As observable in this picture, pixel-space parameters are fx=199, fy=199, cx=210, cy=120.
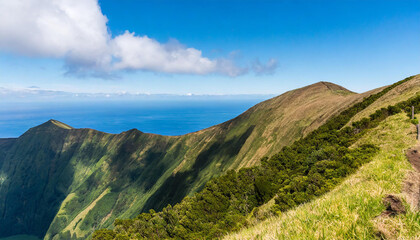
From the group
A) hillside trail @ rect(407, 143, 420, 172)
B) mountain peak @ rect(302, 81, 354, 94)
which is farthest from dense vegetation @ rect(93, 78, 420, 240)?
mountain peak @ rect(302, 81, 354, 94)

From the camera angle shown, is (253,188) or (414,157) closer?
(414,157)

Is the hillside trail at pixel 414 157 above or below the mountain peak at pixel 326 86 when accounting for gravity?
below

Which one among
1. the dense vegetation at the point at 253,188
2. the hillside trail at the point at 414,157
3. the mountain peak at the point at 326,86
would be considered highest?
the mountain peak at the point at 326,86

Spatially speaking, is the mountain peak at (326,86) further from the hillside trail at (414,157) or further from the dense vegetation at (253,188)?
the hillside trail at (414,157)

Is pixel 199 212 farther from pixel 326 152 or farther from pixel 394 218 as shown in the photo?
pixel 394 218

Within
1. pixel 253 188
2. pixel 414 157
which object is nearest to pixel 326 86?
pixel 253 188

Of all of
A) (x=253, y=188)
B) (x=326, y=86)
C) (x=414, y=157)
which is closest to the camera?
(x=414, y=157)

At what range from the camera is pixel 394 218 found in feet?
13.7

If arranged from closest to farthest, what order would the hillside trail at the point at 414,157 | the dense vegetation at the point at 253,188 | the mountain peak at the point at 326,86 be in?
the hillside trail at the point at 414,157 → the dense vegetation at the point at 253,188 → the mountain peak at the point at 326,86

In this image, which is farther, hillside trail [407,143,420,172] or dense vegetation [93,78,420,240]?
dense vegetation [93,78,420,240]

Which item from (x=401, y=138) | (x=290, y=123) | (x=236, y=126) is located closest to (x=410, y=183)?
(x=401, y=138)

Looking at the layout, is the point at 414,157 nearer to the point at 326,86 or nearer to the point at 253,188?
the point at 253,188

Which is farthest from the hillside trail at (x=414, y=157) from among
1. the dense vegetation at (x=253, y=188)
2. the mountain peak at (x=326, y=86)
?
the mountain peak at (x=326, y=86)

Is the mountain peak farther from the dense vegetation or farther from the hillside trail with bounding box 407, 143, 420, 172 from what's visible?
the hillside trail with bounding box 407, 143, 420, 172
